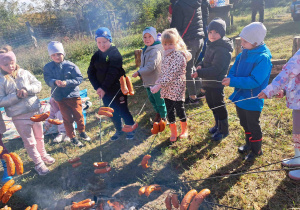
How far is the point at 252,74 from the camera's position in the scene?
269 centimetres

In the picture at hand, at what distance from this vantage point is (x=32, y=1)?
2058 cm

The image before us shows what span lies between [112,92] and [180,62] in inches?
52.2

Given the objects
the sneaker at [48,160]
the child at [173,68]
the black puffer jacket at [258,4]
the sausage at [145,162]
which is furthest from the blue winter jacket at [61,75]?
the black puffer jacket at [258,4]

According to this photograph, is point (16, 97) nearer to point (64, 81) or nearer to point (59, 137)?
point (64, 81)

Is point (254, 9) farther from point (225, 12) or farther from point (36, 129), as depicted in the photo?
point (36, 129)

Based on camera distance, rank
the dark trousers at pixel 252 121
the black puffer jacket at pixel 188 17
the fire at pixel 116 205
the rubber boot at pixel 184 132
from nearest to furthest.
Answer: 1. the fire at pixel 116 205
2. the dark trousers at pixel 252 121
3. the rubber boot at pixel 184 132
4. the black puffer jacket at pixel 188 17

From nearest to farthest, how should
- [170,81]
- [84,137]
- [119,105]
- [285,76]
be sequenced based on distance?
[285,76] < [170,81] < [119,105] < [84,137]

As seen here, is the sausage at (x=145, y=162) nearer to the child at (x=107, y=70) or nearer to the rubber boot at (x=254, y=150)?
the child at (x=107, y=70)

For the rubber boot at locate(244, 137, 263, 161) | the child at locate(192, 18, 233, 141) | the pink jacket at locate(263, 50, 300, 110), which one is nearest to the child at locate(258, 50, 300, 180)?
the pink jacket at locate(263, 50, 300, 110)

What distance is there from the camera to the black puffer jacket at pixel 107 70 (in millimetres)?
3684

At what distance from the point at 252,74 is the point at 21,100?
11.0 feet

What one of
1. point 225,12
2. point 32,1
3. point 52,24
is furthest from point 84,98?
point 32,1

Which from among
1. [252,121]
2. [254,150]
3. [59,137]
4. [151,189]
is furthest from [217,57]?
[59,137]

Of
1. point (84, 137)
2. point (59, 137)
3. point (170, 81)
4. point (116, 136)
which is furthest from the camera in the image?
point (59, 137)
